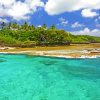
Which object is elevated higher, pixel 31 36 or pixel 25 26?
pixel 25 26

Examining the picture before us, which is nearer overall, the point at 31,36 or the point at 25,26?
the point at 31,36

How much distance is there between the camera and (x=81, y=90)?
84.6 feet

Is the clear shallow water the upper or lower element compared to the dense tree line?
lower

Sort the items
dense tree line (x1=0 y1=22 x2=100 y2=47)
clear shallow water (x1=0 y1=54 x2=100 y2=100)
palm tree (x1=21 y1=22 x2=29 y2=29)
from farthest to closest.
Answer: palm tree (x1=21 y1=22 x2=29 y2=29) < dense tree line (x1=0 y1=22 x2=100 y2=47) < clear shallow water (x1=0 y1=54 x2=100 y2=100)

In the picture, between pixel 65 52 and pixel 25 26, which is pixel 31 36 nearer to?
pixel 25 26

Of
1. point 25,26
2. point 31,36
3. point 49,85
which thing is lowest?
point 49,85

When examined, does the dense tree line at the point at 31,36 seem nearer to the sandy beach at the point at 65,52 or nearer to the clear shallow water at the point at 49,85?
the sandy beach at the point at 65,52

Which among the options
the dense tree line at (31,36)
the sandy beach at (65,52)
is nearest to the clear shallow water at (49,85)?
the sandy beach at (65,52)

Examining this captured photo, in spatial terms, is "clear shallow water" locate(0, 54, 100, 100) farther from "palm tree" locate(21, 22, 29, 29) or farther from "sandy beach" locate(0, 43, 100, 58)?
"palm tree" locate(21, 22, 29, 29)

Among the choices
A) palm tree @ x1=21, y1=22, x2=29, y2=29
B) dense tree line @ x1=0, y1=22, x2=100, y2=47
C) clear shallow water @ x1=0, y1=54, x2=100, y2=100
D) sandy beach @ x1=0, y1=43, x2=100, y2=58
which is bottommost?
clear shallow water @ x1=0, y1=54, x2=100, y2=100

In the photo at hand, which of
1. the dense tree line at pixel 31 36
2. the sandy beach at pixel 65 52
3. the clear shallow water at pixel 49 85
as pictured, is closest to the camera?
the clear shallow water at pixel 49 85

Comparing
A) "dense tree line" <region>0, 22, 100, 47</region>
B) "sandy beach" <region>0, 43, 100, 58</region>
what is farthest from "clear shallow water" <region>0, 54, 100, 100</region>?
"dense tree line" <region>0, 22, 100, 47</region>

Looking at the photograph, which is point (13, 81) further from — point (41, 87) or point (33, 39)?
point (33, 39)

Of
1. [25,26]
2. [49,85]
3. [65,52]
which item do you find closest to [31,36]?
[25,26]
